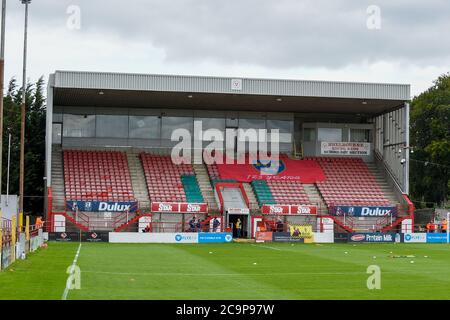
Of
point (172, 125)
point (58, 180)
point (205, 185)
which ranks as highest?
point (172, 125)

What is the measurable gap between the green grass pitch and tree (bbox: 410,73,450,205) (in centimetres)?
4844

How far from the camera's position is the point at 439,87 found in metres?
91.4

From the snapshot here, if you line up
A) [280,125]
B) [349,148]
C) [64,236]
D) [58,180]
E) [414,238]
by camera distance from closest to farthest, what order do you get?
[64,236]
[414,238]
[58,180]
[280,125]
[349,148]

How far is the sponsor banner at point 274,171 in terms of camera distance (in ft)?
219

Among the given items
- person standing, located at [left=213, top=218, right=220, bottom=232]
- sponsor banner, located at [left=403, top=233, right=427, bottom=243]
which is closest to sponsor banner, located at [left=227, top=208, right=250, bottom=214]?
person standing, located at [left=213, top=218, right=220, bottom=232]

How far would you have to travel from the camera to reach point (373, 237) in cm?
5716

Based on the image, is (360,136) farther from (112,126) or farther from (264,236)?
(112,126)

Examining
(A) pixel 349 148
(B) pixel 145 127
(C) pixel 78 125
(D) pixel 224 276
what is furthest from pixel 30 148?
(D) pixel 224 276

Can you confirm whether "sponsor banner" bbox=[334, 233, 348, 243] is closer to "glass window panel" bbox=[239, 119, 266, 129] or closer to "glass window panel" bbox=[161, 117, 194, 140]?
"glass window panel" bbox=[239, 119, 266, 129]

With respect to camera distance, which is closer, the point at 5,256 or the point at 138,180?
the point at 5,256

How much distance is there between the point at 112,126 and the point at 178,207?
1268 centimetres

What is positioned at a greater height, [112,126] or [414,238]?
[112,126]

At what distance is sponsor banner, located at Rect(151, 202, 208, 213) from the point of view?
2345 inches
